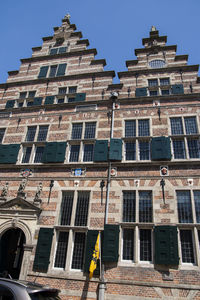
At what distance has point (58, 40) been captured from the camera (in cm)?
1895

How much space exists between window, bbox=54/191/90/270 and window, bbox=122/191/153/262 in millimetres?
1947

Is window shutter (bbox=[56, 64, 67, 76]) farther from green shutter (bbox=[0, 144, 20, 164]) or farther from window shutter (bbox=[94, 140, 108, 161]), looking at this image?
window shutter (bbox=[94, 140, 108, 161])

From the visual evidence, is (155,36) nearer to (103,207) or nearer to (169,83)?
(169,83)

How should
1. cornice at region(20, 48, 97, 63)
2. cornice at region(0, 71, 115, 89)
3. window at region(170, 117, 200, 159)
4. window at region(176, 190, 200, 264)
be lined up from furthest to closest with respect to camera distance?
cornice at region(20, 48, 97, 63)
cornice at region(0, 71, 115, 89)
window at region(170, 117, 200, 159)
window at region(176, 190, 200, 264)

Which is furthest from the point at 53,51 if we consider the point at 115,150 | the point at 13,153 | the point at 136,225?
the point at 136,225

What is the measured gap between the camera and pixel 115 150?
39.4 feet

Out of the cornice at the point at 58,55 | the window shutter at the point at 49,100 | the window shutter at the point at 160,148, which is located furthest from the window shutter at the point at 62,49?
the window shutter at the point at 160,148

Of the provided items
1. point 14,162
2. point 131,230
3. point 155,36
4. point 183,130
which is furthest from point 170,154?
point 155,36

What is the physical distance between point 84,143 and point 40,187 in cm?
352

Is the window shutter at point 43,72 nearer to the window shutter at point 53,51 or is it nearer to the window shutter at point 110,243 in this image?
the window shutter at point 53,51

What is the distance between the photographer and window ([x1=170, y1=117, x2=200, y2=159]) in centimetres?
1152

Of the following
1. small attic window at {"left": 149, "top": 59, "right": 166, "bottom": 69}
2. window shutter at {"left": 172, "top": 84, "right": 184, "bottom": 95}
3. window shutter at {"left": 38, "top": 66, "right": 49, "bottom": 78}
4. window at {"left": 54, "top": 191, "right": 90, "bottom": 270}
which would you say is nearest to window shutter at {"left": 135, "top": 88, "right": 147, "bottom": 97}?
Result: window shutter at {"left": 172, "top": 84, "right": 184, "bottom": 95}

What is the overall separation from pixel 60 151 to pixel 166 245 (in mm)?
7314

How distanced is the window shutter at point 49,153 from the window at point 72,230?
2.22 metres
